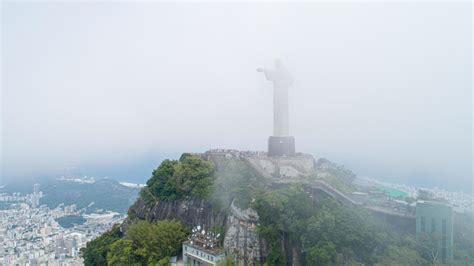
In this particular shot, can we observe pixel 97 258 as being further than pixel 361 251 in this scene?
Yes

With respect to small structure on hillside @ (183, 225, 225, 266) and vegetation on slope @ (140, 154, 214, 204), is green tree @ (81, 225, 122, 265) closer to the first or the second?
vegetation on slope @ (140, 154, 214, 204)

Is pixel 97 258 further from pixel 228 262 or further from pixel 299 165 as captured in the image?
pixel 299 165

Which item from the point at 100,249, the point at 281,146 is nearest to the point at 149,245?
the point at 100,249

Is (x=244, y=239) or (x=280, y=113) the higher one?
(x=280, y=113)

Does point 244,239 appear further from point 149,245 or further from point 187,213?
point 149,245

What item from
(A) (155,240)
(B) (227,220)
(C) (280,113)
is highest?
(C) (280,113)

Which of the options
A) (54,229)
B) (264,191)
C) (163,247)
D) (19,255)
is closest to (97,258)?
(163,247)
